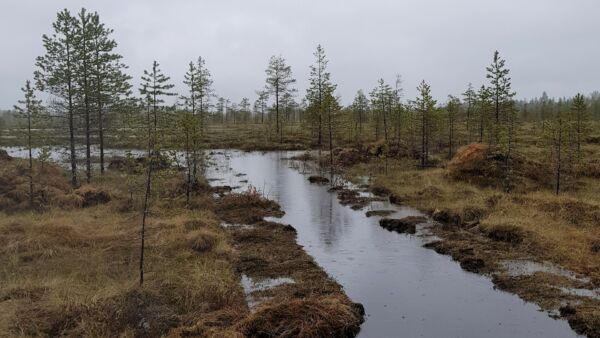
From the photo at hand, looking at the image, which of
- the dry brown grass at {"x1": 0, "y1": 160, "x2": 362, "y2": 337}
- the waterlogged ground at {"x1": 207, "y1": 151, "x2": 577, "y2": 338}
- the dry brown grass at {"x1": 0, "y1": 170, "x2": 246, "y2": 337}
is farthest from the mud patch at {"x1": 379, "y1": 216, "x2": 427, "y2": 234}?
the dry brown grass at {"x1": 0, "y1": 170, "x2": 246, "y2": 337}

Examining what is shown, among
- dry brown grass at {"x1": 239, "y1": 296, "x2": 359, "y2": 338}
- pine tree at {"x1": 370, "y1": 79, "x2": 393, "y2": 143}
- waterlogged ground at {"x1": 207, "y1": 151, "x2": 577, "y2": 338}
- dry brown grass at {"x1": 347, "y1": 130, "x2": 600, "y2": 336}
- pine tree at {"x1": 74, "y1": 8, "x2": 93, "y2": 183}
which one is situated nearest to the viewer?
dry brown grass at {"x1": 239, "y1": 296, "x2": 359, "y2": 338}

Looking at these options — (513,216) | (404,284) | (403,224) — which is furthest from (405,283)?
(513,216)

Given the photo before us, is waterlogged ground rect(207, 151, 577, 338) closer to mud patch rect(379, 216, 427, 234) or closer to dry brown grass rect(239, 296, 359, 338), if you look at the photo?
mud patch rect(379, 216, 427, 234)

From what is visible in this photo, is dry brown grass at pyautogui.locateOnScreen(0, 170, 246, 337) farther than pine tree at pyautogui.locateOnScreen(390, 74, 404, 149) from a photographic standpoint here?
No

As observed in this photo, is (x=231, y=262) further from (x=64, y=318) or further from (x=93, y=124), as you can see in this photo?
(x=93, y=124)

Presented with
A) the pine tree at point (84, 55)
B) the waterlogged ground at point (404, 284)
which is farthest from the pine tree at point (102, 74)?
the waterlogged ground at point (404, 284)

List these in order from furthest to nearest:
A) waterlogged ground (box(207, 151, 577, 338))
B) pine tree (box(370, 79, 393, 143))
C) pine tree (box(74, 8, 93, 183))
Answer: pine tree (box(370, 79, 393, 143)), pine tree (box(74, 8, 93, 183)), waterlogged ground (box(207, 151, 577, 338))

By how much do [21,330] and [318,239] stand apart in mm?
12476

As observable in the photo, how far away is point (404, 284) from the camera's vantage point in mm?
14953

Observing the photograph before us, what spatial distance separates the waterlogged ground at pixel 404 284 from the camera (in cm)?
1190

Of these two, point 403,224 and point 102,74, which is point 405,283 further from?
point 102,74

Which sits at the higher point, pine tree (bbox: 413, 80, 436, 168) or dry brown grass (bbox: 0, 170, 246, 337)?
pine tree (bbox: 413, 80, 436, 168)

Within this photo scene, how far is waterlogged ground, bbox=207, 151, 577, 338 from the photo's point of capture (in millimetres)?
11898

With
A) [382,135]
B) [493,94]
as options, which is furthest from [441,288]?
[382,135]
